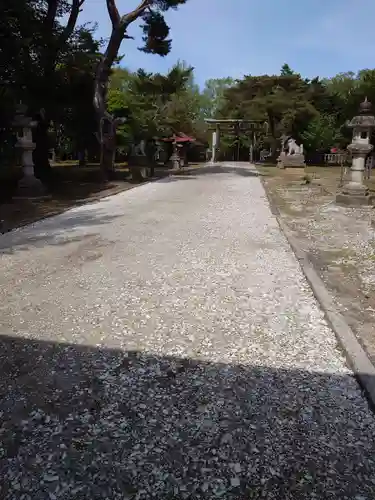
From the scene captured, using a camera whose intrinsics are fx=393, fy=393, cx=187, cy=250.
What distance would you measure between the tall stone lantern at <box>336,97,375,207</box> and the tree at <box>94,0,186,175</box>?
369 inches

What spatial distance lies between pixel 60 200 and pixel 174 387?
32.0ft

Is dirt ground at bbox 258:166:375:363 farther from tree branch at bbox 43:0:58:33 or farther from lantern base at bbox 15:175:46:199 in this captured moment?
tree branch at bbox 43:0:58:33

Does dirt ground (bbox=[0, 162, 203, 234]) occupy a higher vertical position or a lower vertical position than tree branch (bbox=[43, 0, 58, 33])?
lower

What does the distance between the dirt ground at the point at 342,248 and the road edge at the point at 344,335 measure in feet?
0.30

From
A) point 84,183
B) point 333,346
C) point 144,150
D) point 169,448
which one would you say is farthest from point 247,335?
point 144,150

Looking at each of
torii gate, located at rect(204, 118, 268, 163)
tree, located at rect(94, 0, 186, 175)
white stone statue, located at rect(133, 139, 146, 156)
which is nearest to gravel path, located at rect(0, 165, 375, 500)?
tree, located at rect(94, 0, 186, 175)

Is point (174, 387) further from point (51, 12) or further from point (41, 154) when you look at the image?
point (51, 12)

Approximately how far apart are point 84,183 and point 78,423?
47.8 feet

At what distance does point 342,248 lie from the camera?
6.12m

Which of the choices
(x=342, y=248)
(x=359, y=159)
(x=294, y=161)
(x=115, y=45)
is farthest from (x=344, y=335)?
(x=294, y=161)

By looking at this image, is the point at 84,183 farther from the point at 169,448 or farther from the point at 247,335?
the point at 169,448

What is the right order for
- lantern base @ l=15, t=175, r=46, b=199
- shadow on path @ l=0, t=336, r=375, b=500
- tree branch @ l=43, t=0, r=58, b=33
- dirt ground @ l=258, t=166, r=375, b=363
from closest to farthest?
1. shadow on path @ l=0, t=336, r=375, b=500
2. dirt ground @ l=258, t=166, r=375, b=363
3. lantern base @ l=15, t=175, r=46, b=199
4. tree branch @ l=43, t=0, r=58, b=33

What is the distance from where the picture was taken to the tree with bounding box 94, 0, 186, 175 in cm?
1524

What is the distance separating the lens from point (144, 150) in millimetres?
22000
